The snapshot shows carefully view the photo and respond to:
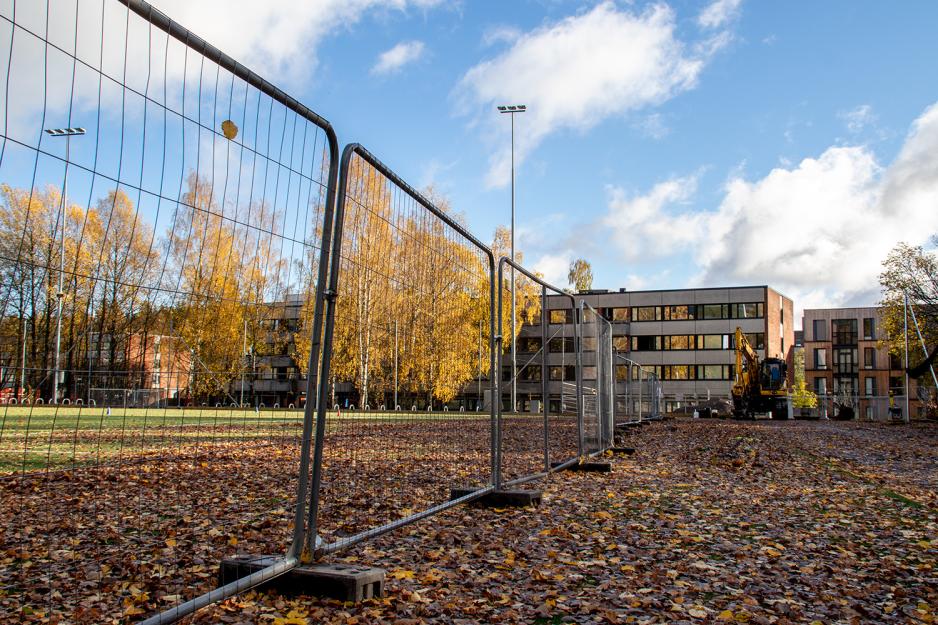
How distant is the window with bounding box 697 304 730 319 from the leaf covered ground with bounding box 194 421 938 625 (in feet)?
198

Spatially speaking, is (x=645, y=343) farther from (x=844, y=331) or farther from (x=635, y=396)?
(x=635, y=396)

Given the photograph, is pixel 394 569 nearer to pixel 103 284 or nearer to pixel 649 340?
pixel 103 284

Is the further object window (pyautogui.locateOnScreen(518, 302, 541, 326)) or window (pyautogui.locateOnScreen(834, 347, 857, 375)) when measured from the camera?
window (pyautogui.locateOnScreen(834, 347, 857, 375))

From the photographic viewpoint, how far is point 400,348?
7074 mm

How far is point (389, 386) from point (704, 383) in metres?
63.4

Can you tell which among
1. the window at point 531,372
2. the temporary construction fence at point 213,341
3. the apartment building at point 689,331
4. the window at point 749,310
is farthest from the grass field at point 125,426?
the window at point 749,310

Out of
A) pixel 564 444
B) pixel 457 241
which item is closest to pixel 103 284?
pixel 457 241

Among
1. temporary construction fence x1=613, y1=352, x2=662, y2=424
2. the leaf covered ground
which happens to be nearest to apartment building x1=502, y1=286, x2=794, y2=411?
temporary construction fence x1=613, y1=352, x2=662, y2=424

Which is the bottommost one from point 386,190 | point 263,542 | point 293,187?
point 263,542

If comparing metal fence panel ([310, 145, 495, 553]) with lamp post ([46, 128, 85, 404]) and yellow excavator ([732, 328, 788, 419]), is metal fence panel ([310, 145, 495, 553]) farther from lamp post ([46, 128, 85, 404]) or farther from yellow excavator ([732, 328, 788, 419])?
yellow excavator ([732, 328, 788, 419])

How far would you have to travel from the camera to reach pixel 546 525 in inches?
270

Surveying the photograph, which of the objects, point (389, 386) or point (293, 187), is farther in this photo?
point (389, 386)

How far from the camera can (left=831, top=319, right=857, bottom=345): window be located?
8844 cm

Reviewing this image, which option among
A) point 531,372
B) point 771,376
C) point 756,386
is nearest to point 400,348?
point 531,372
